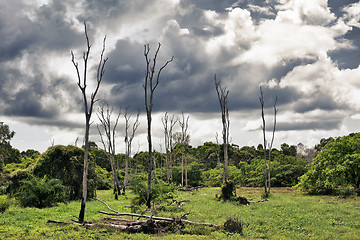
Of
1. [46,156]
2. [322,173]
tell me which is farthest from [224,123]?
[46,156]

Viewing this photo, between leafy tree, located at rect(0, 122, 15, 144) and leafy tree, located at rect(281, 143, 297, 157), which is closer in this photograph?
leafy tree, located at rect(0, 122, 15, 144)

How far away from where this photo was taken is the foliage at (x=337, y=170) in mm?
25277

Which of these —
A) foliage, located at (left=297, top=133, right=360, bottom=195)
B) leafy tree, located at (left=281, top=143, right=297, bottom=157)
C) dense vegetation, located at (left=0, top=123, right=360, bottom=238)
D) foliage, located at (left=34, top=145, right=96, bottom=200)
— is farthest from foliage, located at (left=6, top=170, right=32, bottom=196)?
leafy tree, located at (left=281, top=143, right=297, bottom=157)

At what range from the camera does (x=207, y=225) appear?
11742 millimetres

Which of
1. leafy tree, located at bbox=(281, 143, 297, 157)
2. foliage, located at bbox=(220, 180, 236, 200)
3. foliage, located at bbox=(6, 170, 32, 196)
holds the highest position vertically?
leafy tree, located at bbox=(281, 143, 297, 157)

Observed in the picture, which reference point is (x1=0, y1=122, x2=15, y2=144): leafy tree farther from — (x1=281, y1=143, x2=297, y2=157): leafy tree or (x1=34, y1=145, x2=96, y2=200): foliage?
(x1=281, y1=143, x2=297, y2=157): leafy tree

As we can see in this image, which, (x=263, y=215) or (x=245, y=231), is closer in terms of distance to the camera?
(x=245, y=231)

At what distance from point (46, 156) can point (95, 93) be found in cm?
1332

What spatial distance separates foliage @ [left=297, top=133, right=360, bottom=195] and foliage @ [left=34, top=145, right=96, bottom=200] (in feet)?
73.9

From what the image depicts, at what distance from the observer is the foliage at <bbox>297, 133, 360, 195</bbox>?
25277 millimetres

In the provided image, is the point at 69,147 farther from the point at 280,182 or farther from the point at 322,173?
the point at 280,182

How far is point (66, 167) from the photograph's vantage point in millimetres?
25656

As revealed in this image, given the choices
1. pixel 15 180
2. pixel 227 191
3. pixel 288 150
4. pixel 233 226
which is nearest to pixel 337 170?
pixel 227 191

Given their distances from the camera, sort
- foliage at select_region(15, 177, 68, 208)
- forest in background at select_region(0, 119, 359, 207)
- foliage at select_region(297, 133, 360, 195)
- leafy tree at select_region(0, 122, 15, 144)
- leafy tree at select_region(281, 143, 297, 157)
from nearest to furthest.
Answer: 1. foliage at select_region(15, 177, 68, 208)
2. forest in background at select_region(0, 119, 359, 207)
3. foliage at select_region(297, 133, 360, 195)
4. leafy tree at select_region(0, 122, 15, 144)
5. leafy tree at select_region(281, 143, 297, 157)
